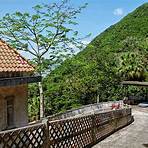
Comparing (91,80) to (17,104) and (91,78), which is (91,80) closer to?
(91,78)

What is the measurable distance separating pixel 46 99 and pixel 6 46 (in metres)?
30.9

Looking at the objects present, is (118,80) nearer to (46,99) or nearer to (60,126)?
(46,99)

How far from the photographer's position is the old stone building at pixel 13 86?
41.8 feet

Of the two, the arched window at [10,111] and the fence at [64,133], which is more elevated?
the arched window at [10,111]

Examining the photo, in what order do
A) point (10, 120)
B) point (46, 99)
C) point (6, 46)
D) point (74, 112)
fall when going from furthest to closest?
point (46, 99) < point (74, 112) < point (6, 46) < point (10, 120)

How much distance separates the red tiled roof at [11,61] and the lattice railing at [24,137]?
2.92 metres

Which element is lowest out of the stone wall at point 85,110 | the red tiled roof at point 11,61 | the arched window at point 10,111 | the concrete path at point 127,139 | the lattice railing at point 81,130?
the concrete path at point 127,139

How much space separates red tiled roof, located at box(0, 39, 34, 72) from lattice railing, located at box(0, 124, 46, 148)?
2920 mm

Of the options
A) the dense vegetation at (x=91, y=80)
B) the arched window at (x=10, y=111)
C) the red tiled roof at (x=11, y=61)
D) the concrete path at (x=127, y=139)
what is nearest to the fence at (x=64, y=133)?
the concrete path at (x=127, y=139)

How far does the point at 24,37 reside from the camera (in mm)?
35531

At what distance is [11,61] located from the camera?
14109mm

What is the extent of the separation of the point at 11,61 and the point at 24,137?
4.65m

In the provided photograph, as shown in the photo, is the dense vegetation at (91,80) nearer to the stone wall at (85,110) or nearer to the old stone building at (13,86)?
the stone wall at (85,110)

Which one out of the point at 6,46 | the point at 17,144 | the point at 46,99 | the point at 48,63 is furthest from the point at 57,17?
the point at 17,144
